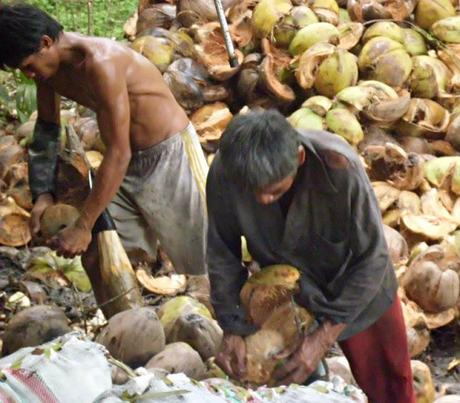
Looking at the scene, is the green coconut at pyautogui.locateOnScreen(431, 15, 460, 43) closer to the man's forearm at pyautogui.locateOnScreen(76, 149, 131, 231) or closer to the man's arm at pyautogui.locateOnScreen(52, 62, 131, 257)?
the man's arm at pyautogui.locateOnScreen(52, 62, 131, 257)

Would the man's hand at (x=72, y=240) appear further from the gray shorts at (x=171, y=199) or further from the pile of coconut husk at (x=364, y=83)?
the pile of coconut husk at (x=364, y=83)

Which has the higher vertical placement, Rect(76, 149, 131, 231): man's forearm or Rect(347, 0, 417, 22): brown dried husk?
Rect(76, 149, 131, 231): man's forearm

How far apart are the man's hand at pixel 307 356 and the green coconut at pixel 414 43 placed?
381 cm

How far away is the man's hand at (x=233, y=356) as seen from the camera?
267 cm

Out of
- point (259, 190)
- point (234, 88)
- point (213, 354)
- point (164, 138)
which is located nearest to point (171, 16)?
point (234, 88)

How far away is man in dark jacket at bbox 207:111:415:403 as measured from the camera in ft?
7.93

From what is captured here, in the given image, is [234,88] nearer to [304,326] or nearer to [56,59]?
[56,59]

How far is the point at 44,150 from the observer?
12.8 feet

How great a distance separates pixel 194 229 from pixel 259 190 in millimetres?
1693

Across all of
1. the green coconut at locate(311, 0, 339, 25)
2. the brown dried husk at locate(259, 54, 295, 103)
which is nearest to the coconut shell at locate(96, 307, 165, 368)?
the brown dried husk at locate(259, 54, 295, 103)

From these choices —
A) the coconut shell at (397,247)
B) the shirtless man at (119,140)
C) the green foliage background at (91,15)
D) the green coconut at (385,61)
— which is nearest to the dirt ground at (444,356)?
the coconut shell at (397,247)

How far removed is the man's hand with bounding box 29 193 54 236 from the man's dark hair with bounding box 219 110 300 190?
1567 mm

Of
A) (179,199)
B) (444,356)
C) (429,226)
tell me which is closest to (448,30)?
(429,226)

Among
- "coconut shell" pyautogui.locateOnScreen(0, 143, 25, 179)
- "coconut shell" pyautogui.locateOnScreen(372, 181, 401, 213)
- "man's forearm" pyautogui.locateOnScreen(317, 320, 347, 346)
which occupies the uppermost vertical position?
"man's forearm" pyautogui.locateOnScreen(317, 320, 347, 346)
